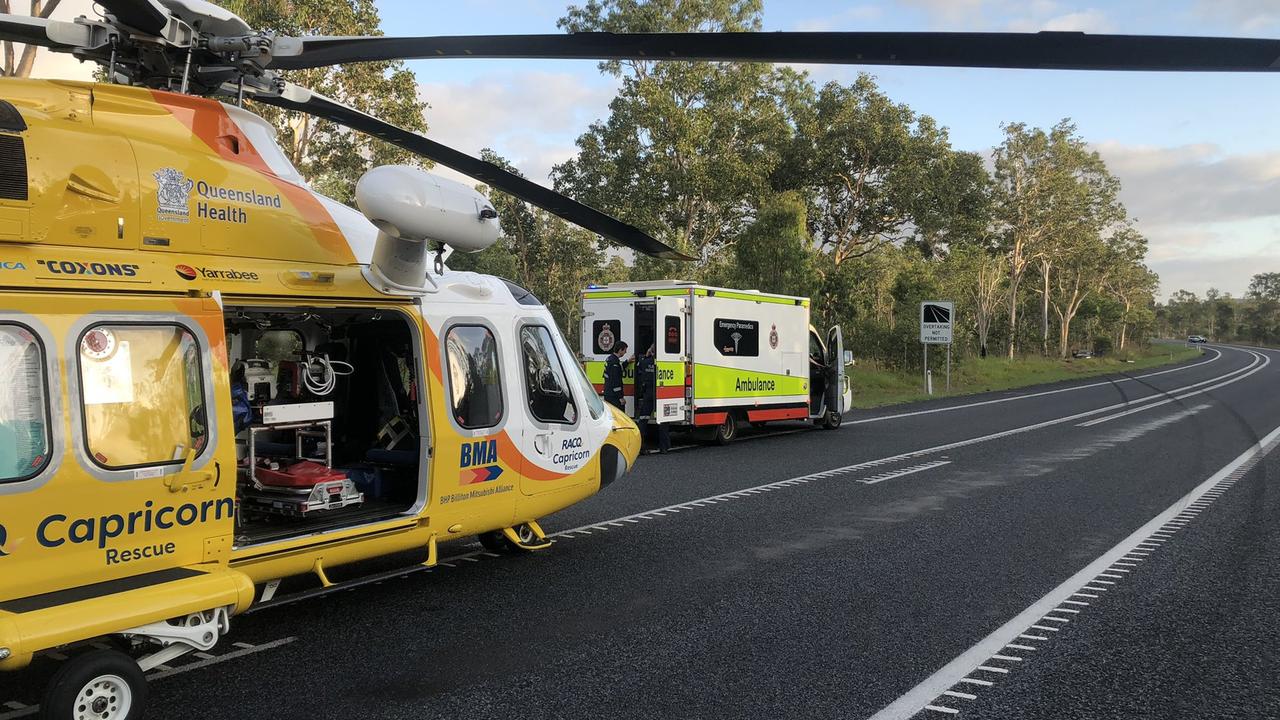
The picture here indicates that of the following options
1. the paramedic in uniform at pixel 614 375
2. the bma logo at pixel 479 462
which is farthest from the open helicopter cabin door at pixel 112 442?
the paramedic in uniform at pixel 614 375

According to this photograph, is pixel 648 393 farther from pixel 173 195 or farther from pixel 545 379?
pixel 173 195

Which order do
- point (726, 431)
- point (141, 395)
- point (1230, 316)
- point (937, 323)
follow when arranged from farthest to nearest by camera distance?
point (1230, 316), point (937, 323), point (726, 431), point (141, 395)

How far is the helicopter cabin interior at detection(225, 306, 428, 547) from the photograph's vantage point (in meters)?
5.48

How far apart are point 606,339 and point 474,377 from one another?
914 cm

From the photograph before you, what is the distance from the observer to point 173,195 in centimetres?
464

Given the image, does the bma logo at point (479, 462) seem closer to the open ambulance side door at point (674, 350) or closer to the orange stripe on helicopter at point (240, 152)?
the orange stripe on helicopter at point (240, 152)

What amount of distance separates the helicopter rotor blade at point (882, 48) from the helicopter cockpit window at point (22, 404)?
6.53ft

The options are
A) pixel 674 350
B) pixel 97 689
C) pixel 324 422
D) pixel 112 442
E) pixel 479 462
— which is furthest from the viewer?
pixel 674 350

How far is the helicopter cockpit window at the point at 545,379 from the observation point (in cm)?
683

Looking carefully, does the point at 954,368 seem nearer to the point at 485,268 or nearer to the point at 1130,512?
the point at 485,268


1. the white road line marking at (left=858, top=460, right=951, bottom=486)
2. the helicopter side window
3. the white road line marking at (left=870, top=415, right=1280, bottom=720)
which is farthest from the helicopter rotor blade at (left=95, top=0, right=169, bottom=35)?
the white road line marking at (left=858, top=460, right=951, bottom=486)

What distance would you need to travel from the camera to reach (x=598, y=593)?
622 cm

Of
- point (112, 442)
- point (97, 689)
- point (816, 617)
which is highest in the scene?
point (112, 442)

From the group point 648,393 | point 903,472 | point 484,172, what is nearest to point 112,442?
point 484,172
